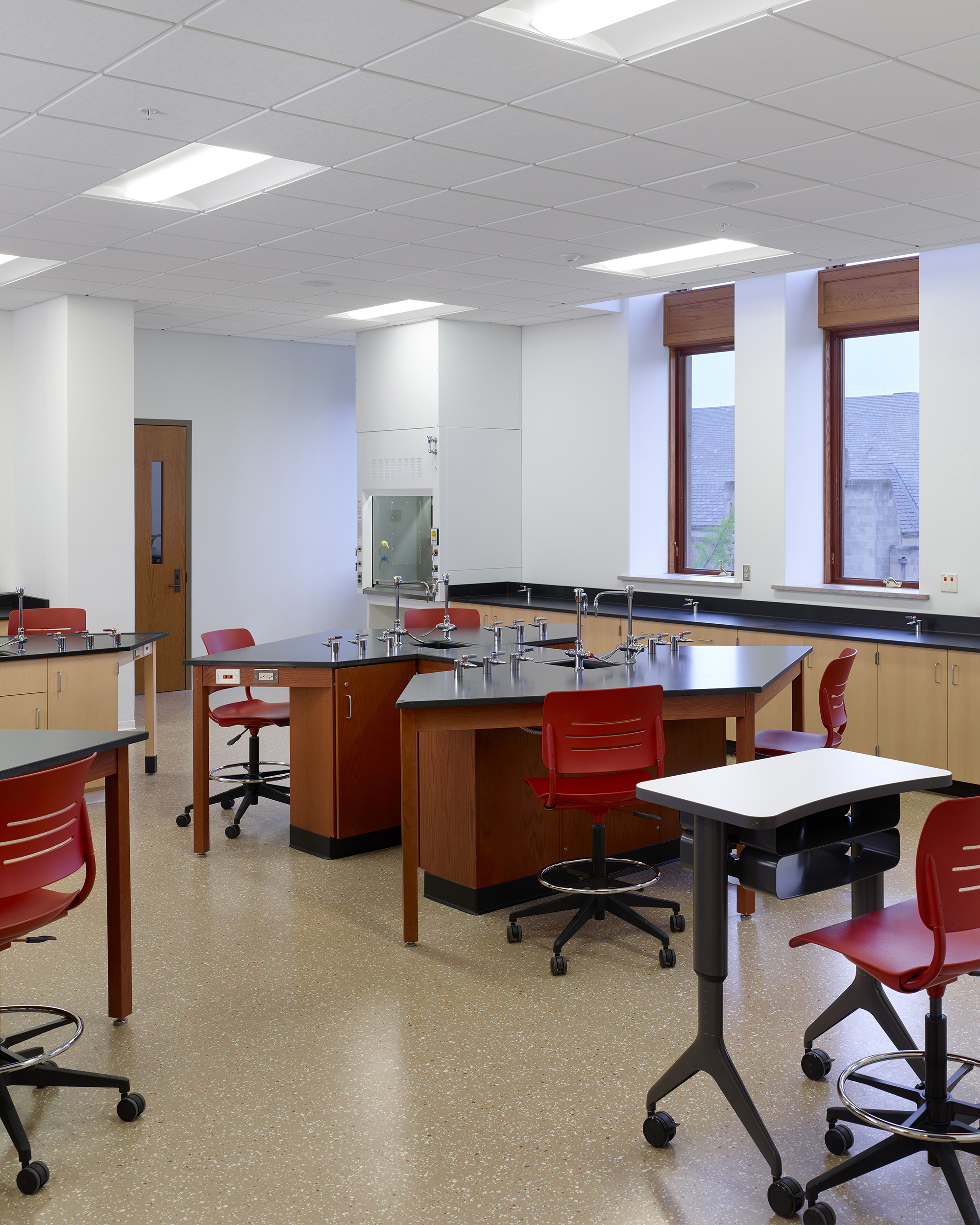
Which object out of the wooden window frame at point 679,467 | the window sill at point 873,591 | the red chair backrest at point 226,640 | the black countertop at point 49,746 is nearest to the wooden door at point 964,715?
the window sill at point 873,591

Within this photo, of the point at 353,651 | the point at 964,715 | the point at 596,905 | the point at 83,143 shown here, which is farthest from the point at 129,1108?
the point at 964,715

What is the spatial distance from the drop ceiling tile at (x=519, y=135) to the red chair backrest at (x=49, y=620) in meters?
3.83

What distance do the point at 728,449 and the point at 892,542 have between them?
1.44 meters

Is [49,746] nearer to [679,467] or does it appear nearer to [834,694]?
[834,694]

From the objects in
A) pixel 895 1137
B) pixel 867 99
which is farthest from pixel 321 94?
pixel 895 1137

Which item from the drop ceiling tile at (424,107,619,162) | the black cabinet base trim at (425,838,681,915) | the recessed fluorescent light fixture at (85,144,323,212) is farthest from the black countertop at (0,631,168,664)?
the drop ceiling tile at (424,107,619,162)

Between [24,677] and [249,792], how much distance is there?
127 cm

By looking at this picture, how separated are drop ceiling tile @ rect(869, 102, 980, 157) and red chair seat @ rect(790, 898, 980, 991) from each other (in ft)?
8.86

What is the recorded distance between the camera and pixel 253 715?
18.4 ft

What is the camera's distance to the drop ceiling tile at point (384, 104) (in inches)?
142

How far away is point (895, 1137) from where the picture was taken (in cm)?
247

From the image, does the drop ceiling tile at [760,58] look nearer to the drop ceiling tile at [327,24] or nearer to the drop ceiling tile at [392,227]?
the drop ceiling tile at [327,24]

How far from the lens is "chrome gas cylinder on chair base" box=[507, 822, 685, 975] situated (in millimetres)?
3885

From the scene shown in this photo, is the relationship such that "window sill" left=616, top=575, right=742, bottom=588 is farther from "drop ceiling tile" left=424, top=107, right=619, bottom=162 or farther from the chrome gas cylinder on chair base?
"drop ceiling tile" left=424, top=107, right=619, bottom=162
